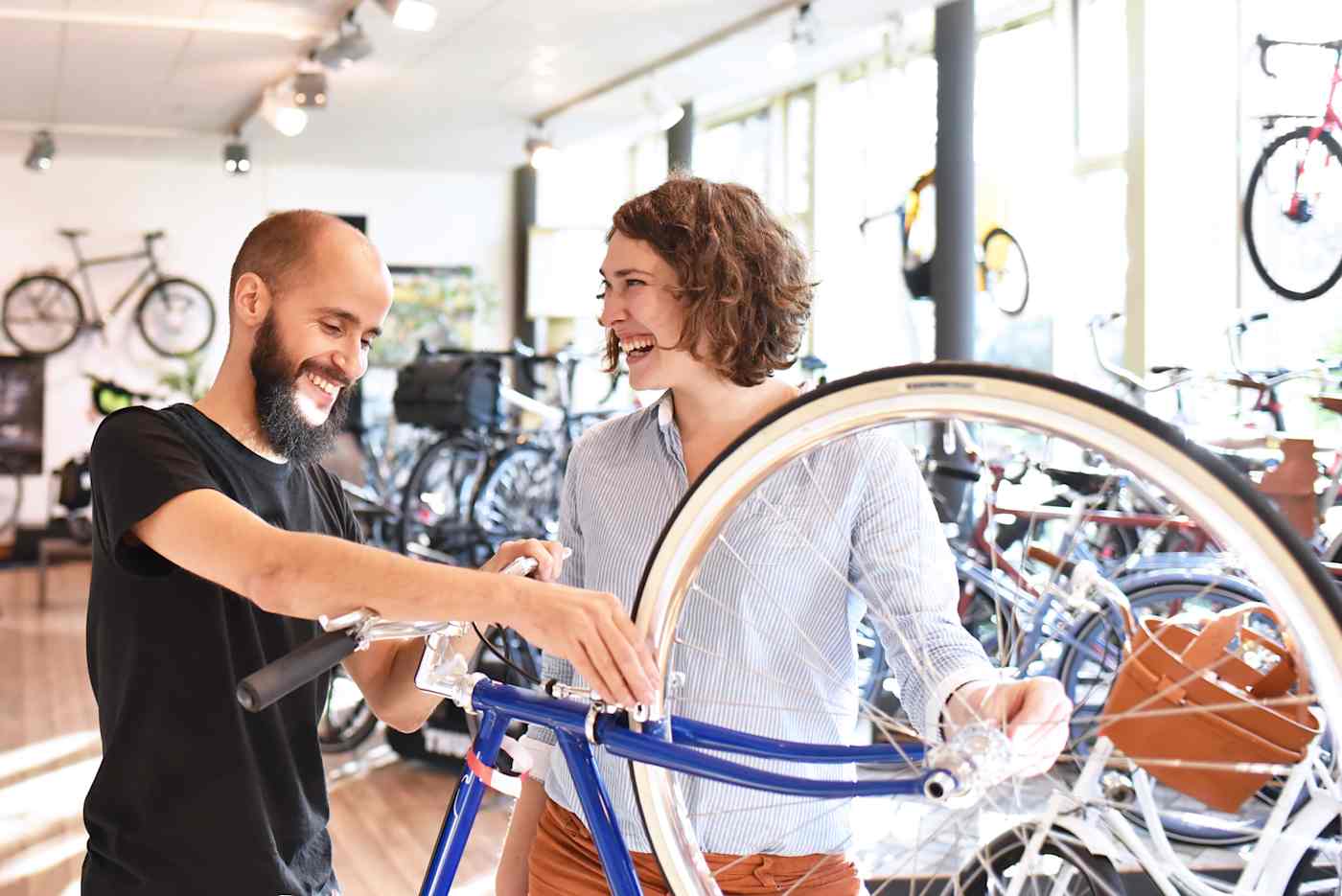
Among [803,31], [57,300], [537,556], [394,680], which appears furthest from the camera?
[57,300]

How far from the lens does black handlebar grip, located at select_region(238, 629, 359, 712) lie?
106 cm

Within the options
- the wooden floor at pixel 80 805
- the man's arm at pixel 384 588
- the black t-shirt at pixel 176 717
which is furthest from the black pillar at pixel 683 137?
the man's arm at pixel 384 588

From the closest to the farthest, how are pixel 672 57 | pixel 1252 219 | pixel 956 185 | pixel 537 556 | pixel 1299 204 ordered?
pixel 537 556, pixel 1299 204, pixel 1252 219, pixel 956 185, pixel 672 57

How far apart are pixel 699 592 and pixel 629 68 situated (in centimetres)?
719

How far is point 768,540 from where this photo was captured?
1.51m

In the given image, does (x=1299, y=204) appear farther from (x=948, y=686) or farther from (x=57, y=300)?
(x=57, y=300)

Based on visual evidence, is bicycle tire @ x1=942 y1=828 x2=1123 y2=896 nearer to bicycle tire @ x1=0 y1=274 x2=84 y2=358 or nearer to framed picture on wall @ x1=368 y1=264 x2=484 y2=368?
framed picture on wall @ x1=368 y1=264 x2=484 y2=368

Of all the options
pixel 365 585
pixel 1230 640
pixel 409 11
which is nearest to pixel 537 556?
pixel 365 585

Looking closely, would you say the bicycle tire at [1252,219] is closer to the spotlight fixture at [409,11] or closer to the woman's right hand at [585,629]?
the spotlight fixture at [409,11]

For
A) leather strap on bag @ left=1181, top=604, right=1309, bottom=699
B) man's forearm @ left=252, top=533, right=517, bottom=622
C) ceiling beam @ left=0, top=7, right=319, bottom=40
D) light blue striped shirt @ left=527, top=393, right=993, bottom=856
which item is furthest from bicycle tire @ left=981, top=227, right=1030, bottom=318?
man's forearm @ left=252, top=533, right=517, bottom=622

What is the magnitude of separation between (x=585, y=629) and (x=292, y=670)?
22 cm

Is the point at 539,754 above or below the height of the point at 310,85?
below

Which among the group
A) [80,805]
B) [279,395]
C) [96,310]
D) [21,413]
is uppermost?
[96,310]

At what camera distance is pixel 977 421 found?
1051 millimetres
